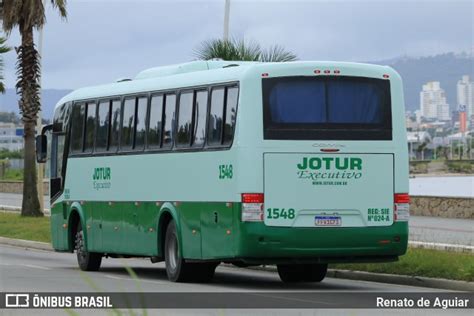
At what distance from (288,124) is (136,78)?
17.4 ft

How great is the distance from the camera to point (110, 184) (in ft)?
84.1

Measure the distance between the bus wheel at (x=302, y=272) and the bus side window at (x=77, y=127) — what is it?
5.62 m

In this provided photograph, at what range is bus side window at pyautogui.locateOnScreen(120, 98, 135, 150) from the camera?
24734 millimetres

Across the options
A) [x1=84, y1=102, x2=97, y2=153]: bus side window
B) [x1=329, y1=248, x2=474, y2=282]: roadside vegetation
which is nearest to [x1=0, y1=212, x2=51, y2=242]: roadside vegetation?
[x1=84, y1=102, x2=97, y2=153]: bus side window

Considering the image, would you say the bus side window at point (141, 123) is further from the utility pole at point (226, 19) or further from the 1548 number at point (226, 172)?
the utility pole at point (226, 19)

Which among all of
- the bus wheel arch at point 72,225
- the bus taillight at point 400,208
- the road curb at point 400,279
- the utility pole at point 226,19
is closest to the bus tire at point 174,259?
the road curb at point 400,279

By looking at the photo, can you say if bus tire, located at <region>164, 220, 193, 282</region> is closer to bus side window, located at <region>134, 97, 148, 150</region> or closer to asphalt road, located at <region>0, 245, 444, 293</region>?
asphalt road, located at <region>0, 245, 444, 293</region>

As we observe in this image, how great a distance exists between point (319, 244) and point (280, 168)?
1228mm

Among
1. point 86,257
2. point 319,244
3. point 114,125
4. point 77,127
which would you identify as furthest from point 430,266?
point 77,127

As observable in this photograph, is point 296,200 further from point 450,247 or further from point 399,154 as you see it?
point 450,247

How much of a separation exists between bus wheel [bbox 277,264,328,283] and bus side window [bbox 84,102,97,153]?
200 inches

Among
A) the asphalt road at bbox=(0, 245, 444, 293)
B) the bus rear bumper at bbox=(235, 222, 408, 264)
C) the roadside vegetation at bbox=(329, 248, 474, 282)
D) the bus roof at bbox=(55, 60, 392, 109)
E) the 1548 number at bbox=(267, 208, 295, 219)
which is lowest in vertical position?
the asphalt road at bbox=(0, 245, 444, 293)
